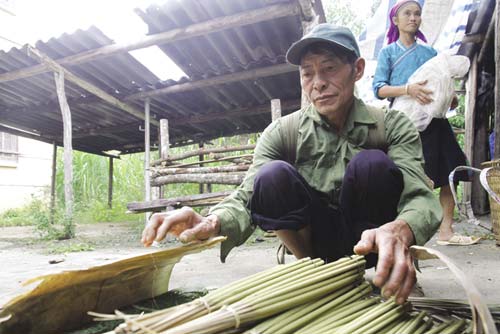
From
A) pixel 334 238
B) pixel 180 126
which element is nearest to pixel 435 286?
pixel 334 238

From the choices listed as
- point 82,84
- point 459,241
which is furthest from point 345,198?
point 82,84

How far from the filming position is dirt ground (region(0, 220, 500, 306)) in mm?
2045

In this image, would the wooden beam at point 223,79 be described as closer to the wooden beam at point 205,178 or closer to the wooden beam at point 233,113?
the wooden beam at point 233,113

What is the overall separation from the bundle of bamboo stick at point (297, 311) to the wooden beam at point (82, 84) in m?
5.01

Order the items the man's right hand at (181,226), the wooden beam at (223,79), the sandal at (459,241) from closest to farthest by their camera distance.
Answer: the man's right hand at (181,226)
the sandal at (459,241)
the wooden beam at (223,79)

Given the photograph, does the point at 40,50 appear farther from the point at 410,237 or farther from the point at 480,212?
the point at 480,212

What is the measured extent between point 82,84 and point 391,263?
5.70 m

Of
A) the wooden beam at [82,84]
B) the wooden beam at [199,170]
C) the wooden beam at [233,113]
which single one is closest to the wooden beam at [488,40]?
the wooden beam at [233,113]

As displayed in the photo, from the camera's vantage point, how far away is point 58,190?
471 inches

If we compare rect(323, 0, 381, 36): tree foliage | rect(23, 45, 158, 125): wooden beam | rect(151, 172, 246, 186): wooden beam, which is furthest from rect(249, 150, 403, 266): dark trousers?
rect(323, 0, 381, 36): tree foliage

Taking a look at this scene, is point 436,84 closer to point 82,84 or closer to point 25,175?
point 82,84

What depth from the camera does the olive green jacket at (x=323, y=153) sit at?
1.37 metres

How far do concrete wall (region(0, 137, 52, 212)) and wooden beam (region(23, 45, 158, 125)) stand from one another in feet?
22.6

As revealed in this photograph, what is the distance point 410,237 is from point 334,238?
66 cm
